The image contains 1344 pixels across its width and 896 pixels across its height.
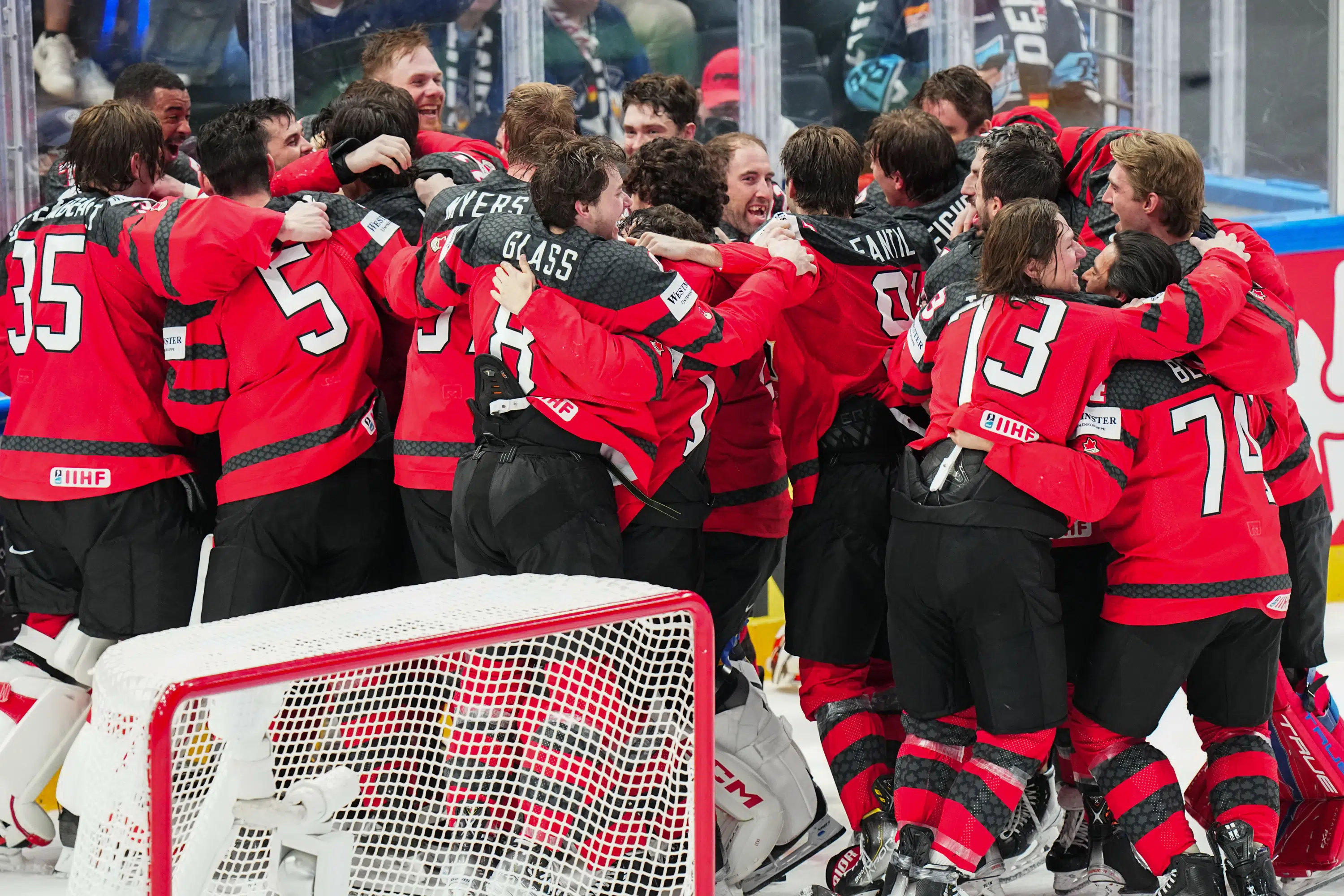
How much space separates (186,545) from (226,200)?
751 mm

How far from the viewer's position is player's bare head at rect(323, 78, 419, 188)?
3422 millimetres

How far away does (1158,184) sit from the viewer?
9.95ft

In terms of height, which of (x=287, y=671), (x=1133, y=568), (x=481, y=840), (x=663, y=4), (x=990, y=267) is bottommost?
(x=481, y=840)

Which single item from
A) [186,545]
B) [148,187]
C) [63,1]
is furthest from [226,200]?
[63,1]

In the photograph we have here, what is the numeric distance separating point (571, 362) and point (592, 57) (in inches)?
128

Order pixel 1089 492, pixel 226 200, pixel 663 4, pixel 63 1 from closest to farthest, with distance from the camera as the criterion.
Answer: pixel 1089 492
pixel 226 200
pixel 63 1
pixel 663 4

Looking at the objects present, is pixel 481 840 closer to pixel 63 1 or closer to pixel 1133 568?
pixel 1133 568

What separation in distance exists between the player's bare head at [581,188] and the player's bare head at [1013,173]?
2.44 ft

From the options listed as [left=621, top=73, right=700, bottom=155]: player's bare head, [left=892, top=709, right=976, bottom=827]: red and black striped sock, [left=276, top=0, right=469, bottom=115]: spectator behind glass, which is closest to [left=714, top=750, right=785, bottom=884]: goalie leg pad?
[left=892, top=709, right=976, bottom=827]: red and black striped sock

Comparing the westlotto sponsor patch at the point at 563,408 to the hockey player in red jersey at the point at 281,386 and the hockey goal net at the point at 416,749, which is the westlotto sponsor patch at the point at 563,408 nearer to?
the hockey goal net at the point at 416,749

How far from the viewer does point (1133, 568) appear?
2930mm

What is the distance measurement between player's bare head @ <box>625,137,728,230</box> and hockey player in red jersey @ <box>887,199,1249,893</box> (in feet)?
1.68

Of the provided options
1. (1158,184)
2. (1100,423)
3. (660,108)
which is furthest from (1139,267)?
(660,108)

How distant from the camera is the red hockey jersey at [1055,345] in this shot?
282 centimetres
